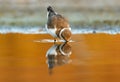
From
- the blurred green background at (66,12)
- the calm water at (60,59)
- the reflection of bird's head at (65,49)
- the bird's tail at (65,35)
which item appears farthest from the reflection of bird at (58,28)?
the blurred green background at (66,12)

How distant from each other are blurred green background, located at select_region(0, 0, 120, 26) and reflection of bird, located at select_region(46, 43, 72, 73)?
5.64 m

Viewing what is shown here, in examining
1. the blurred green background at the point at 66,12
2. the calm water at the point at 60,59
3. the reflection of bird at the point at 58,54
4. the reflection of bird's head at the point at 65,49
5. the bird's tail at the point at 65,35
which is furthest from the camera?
the blurred green background at the point at 66,12

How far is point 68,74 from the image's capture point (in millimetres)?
13039

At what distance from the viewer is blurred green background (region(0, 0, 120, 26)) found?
22.8m

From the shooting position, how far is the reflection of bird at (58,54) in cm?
1423

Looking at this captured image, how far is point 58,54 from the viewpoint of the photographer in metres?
15.3

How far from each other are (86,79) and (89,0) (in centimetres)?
1410

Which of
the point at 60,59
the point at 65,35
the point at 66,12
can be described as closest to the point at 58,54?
the point at 60,59

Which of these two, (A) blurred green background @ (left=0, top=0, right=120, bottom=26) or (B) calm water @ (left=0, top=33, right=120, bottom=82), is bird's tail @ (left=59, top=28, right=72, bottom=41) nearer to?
(B) calm water @ (left=0, top=33, right=120, bottom=82)

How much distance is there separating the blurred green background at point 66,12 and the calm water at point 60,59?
154 inches

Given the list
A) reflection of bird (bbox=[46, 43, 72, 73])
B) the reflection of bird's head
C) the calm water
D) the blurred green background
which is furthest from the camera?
the blurred green background

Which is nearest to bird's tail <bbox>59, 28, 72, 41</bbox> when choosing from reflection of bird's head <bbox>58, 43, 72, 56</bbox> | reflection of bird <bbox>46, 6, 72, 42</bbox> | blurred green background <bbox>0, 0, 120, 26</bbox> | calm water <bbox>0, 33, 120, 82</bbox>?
reflection of bird <bbox>46, 6, 72, 42</bbox>

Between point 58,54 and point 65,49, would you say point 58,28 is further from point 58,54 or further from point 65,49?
point 58,54

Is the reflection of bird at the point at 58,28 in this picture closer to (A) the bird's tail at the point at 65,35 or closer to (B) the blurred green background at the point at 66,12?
(A) the bird's tail at the point at 65,35
